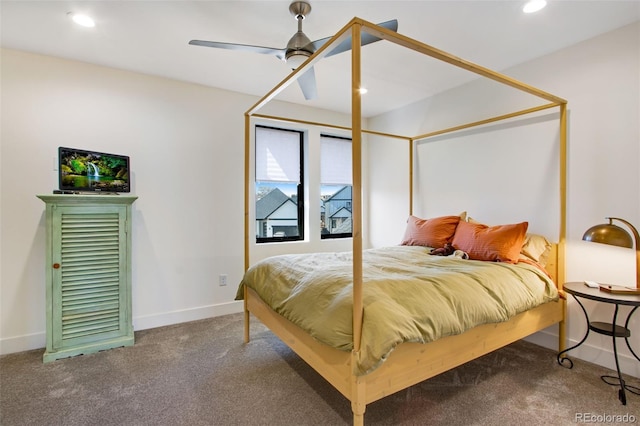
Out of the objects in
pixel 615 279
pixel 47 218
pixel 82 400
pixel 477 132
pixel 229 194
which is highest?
pixel 477 132

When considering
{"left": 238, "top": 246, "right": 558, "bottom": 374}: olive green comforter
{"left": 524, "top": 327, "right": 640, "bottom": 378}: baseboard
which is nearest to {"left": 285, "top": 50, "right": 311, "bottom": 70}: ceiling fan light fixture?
{"left": 238, "top": 246, "right": 558, "bottom": 374}: olive green comforter

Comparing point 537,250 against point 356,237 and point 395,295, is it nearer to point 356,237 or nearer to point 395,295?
point 395,295

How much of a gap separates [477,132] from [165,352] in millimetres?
3544

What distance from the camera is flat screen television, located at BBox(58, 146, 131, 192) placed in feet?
8.29

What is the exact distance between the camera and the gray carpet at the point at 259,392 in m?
1.74

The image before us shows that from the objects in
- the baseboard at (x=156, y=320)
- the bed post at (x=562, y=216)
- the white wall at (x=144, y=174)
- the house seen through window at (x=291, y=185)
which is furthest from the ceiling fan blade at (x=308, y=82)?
the baseboard at (x=156, y=320)

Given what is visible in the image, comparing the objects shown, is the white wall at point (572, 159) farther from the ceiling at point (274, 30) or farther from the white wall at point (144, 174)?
the white wall at point (144, 174)

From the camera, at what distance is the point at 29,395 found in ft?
6.43

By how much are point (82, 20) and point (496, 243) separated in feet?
11.2

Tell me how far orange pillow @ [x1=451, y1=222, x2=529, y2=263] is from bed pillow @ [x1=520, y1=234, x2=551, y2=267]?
14 cm

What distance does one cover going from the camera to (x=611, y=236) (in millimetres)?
1972

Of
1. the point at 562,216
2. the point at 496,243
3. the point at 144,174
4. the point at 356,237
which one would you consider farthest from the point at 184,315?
the point at 562,216

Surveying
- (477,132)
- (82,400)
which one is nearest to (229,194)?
(82,400)

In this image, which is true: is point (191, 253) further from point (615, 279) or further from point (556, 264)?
point (615, 279)
